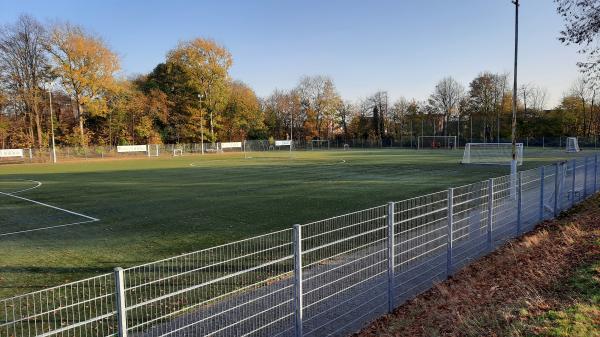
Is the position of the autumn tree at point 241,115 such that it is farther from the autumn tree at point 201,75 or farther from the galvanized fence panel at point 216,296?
the galvanized fence panel at point 216,296

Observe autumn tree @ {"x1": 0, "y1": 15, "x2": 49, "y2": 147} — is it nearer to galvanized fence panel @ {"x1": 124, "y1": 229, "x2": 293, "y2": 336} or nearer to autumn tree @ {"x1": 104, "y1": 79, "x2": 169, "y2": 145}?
autumn tree @ {"x1": 104, "y1": 79, "x2": 169, "y2": 145}

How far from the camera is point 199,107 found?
219 feet

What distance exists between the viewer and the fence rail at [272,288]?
4.50 meters

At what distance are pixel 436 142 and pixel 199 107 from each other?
4211 centimetres

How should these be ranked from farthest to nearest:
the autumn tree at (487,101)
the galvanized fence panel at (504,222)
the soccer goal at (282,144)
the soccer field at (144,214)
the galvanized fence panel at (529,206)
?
the autumn tree at (487,101) < the soccer goal at (282,144) < the galvanized fence panel at (529,206) < the galvanized fence panel at (504,222) < the soccer field at (144,214)

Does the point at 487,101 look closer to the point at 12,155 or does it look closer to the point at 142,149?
the point at 142,149

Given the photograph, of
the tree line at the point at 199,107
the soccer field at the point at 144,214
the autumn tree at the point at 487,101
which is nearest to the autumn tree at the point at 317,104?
the tree line at the point at 199,107

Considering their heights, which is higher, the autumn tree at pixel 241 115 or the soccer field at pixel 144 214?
the autumn tree at pixel 241 115

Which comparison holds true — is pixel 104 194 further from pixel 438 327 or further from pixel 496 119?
pixel 496 119

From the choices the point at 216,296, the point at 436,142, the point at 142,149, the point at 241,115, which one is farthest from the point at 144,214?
the point at 436,142

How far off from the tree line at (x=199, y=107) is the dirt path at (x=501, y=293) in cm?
4697

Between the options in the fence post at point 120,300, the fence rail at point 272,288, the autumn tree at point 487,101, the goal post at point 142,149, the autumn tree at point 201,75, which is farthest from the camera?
the autumn tree at point 487,101

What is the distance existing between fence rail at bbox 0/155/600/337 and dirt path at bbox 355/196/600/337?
0.96 feet

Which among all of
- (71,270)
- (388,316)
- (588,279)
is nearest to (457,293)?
(388,316)
